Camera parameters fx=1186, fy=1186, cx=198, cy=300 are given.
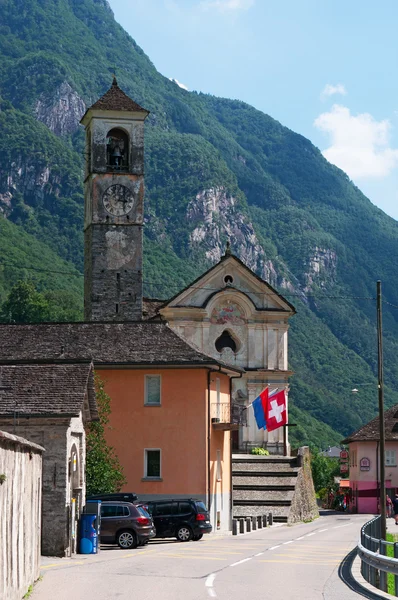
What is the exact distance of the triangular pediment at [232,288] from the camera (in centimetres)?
6906

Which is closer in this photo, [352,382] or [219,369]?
[219,369]

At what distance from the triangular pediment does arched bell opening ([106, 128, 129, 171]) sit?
8.30 meters

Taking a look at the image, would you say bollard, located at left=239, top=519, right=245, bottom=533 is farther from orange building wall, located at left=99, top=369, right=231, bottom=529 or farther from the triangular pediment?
the triangular pediment

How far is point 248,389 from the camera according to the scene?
226 feet

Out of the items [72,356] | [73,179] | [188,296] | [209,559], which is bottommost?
[209,559]

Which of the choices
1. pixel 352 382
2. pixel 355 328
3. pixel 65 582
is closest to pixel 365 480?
pixel 65 582

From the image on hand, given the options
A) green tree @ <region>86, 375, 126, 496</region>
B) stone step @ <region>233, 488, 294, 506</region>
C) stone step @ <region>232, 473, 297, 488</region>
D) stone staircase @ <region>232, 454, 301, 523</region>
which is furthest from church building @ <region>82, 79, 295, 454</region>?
green tree @ <region>86, 375, 126, 496</region>

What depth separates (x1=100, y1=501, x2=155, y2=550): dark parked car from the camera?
3381cm

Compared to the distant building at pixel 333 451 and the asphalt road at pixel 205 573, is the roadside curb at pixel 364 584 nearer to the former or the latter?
the asphalt road at pixel 205 573

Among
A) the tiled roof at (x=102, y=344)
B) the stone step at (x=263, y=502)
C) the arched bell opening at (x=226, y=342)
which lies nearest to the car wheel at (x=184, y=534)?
the tiled roof at (x=102, y=344)

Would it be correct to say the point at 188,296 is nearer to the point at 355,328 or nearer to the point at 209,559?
the point at 209,559

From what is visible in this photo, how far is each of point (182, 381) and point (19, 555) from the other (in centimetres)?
2669

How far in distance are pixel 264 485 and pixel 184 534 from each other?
19.0m

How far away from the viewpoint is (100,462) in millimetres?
42062
